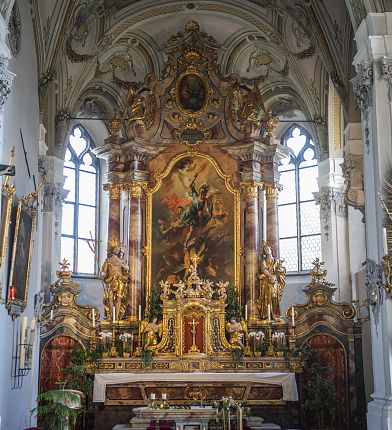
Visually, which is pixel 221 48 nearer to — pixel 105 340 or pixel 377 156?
pixel 105 340

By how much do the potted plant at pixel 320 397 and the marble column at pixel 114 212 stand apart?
567cm

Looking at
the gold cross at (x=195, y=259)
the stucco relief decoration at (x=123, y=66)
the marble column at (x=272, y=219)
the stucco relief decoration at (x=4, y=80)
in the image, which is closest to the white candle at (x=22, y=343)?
the stucco relief decoration at (x=4, y=80)

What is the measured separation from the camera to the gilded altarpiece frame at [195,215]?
776 inches

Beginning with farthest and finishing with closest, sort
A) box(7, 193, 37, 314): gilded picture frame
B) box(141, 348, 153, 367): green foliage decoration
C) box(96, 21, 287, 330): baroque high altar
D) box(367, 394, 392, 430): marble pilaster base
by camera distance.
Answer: box(96, 21, 287, 330): baroque high altar
box(141, 348, 153, 367): green foliage decoration
box(7, 193, 37, 314): gilded picture frame
box(367, 394, 392, 430): marble pilaster base

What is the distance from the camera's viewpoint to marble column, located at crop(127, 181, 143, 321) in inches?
755

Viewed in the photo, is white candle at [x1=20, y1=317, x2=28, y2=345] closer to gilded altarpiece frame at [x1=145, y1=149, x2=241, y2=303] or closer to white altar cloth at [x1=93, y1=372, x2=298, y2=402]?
white altar cloth at [x1=93, y1=372, x2=298, y2=402]

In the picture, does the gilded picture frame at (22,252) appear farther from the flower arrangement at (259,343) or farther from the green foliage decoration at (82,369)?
the flower arrangement at (259,343)

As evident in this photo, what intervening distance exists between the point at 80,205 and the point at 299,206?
6443 millimetres

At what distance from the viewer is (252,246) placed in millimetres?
19500

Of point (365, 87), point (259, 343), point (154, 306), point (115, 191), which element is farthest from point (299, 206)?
point (365, 87)

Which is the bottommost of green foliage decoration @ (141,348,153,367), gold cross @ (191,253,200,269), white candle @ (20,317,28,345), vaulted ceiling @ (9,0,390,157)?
green foliage decoration @ (141,348,153,367)

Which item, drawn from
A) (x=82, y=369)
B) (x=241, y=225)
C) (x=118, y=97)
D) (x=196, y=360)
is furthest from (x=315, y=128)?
(x=82, y=369)

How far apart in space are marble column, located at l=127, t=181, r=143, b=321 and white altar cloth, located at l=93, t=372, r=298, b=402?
6.38 ft

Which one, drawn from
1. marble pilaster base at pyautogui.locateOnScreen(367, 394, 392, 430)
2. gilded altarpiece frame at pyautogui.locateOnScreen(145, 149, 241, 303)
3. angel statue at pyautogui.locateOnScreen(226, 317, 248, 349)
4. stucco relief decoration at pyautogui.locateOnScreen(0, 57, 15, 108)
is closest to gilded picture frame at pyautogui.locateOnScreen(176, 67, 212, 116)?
gilded altarpiece frame at pyautogui.locateOnScreen(145, 149, 241, 303)
